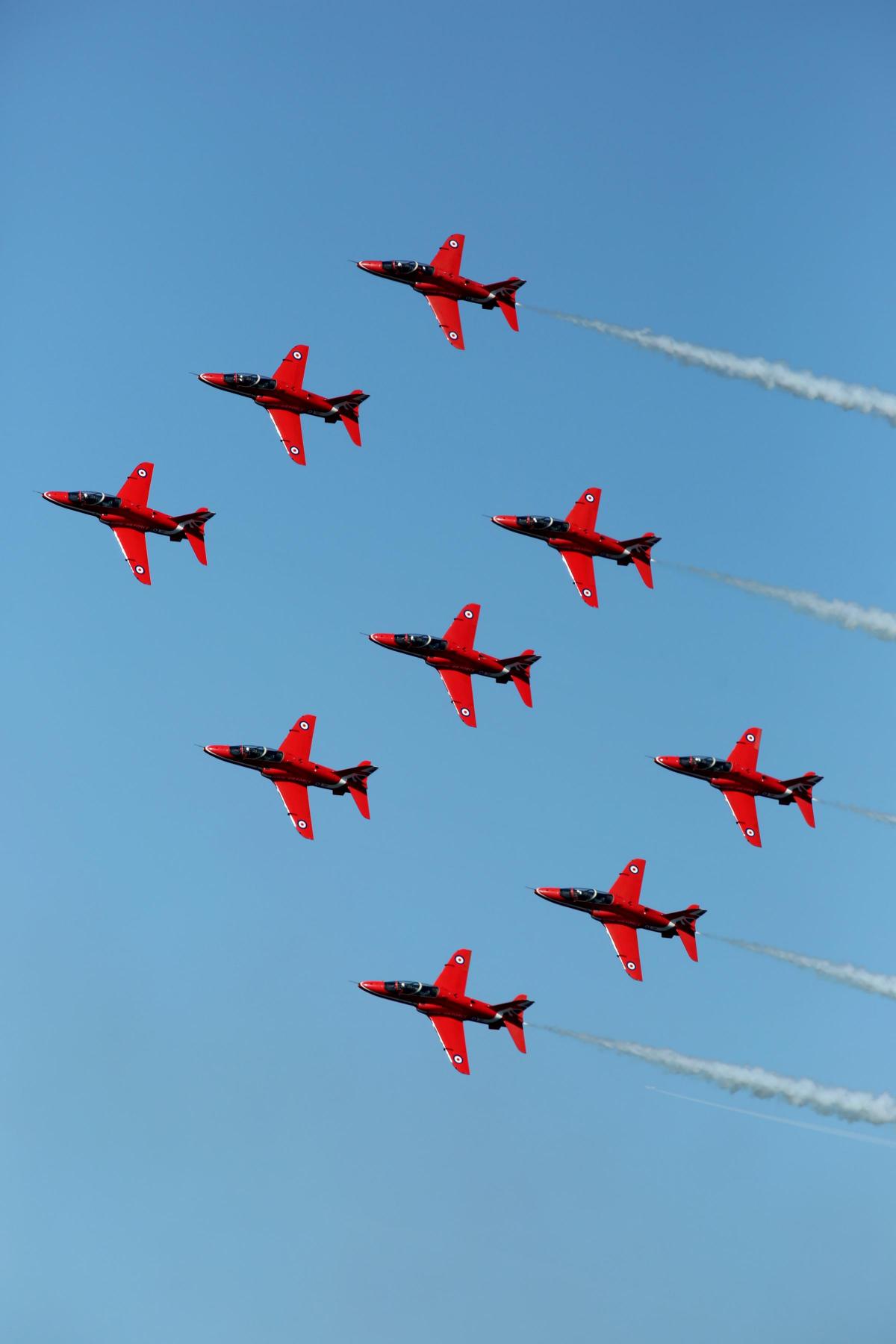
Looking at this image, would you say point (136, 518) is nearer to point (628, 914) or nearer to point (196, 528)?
point (196, 528)

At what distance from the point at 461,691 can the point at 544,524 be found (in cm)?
784

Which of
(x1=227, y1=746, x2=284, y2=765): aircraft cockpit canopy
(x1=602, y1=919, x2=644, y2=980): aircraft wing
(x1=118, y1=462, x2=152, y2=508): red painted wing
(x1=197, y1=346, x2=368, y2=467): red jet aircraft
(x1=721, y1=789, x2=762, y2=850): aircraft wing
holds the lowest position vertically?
(x1=602, y1=919, x2=644, y2=980): aircraft wing

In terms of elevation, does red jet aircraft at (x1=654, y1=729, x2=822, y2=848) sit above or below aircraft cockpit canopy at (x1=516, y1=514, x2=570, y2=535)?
below

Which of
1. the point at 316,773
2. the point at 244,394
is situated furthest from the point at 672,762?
the point at 244,394

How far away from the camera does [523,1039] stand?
88.4 m

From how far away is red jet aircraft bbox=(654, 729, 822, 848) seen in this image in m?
92.9

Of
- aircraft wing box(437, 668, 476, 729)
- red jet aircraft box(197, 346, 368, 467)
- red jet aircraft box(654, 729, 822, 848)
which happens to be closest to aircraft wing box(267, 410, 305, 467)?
red jet aircraft box(197, 346, 368, 467)

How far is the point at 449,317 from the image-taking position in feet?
307

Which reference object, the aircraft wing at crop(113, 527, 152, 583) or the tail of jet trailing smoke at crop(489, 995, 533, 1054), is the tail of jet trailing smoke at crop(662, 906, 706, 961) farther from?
the aircraft wing at crop(113, 527, 152, 583)

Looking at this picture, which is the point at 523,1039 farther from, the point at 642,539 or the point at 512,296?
the point at 512,296

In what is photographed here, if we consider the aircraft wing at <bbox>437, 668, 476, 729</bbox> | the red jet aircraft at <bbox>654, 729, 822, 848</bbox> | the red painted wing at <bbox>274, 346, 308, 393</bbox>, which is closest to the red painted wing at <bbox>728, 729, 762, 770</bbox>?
the red jet aircraft at <bbox>654, 729, 822, 848</bbox>

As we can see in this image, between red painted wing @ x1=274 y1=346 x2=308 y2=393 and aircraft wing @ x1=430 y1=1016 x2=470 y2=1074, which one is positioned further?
red painted wing @ x1=274 y1=346 x2=308 y2=393

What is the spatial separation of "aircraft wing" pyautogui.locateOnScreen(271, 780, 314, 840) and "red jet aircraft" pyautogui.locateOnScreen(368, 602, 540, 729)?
6.94 metres

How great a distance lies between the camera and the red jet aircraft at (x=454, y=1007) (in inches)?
3474
